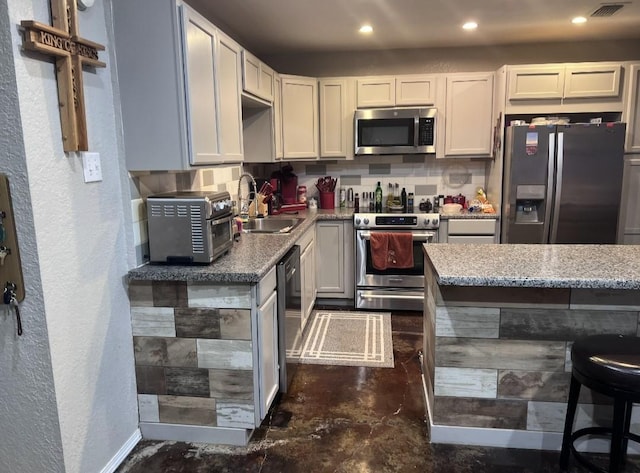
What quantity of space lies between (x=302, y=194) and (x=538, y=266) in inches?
114

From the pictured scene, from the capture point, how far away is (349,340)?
341 cm

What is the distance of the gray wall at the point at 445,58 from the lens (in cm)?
411

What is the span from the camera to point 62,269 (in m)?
1.70

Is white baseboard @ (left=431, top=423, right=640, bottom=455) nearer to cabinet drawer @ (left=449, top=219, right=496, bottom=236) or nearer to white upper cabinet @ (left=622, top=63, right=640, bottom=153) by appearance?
cabinet drawer @ (left=449, top=219, right=496, bottom=236)

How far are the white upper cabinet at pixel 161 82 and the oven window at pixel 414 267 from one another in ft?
7.14

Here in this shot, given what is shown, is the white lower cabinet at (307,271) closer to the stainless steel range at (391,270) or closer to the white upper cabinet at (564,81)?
the stainless steel range at (391,270)

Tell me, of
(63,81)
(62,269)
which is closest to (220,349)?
(62,269)

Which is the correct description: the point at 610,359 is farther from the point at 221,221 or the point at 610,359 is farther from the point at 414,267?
the point at 414,267

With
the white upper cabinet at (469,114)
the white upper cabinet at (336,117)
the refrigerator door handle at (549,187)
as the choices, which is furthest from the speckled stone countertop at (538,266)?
the white upper cabinet at (336,117)

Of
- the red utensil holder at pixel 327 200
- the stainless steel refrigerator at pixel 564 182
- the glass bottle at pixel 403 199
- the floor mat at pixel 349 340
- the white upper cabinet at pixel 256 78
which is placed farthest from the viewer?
the red utensil holder at pixel 327 200

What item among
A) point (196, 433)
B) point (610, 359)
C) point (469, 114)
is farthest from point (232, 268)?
point (469, 114)

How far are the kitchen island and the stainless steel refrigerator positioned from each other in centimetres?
156

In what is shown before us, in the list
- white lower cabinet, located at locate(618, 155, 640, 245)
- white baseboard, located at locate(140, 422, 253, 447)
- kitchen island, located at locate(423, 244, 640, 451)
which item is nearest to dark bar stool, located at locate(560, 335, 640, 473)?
kitchen island, located at locate(423, 244, 640, 451)

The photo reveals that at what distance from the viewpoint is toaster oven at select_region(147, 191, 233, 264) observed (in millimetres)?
2115
